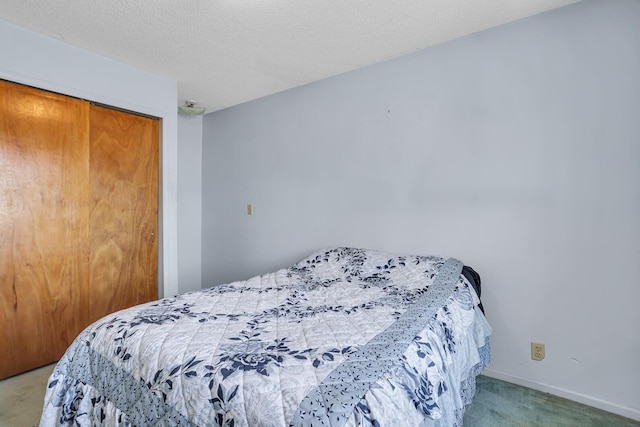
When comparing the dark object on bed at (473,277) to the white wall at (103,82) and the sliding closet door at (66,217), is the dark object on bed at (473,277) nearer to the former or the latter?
the white wall at (103,82)

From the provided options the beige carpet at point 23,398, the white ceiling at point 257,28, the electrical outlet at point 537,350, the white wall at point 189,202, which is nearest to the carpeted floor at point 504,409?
the beige carpet at point 23,398

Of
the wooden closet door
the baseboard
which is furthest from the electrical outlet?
the wooden closet door

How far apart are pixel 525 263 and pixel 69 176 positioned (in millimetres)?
3127

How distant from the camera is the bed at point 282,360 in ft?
2.87

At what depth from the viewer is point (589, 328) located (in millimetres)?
1793

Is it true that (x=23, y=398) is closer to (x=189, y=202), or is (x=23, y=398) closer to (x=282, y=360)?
(x=282, y=360)

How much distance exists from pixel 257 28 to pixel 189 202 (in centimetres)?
236

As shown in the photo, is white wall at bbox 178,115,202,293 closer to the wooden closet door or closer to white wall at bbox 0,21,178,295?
white wall at bbox 0,21,178,295

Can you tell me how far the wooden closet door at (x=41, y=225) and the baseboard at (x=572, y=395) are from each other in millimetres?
2970

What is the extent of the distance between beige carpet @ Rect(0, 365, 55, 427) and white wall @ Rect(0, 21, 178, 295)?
3.30 feet

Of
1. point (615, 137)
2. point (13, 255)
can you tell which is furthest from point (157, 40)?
point (615, 137)

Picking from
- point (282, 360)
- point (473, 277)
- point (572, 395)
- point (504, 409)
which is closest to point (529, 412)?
point (504, 409)

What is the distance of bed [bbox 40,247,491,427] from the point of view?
0.88 metres

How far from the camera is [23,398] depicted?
6.24 ft
